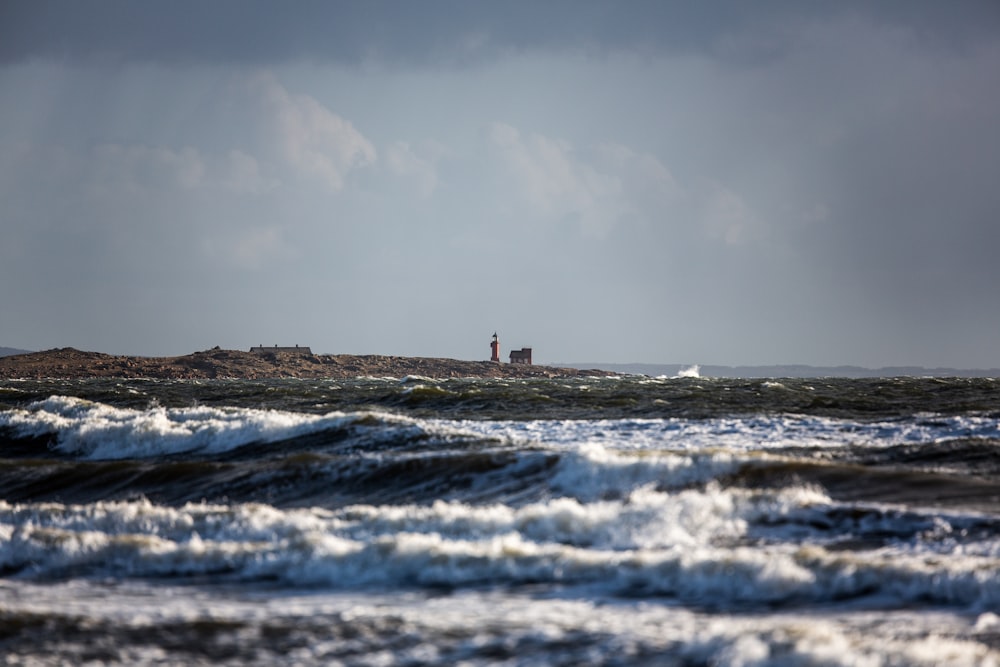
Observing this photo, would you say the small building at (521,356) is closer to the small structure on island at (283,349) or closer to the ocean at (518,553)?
the small structure on island at (283,349)

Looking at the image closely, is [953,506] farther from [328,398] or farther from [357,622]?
[328,398]

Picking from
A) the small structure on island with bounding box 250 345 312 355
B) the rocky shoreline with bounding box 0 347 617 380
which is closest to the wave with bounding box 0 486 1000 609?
the rocky shoreline with bounding box 0 347 617 380

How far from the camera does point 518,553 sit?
848 cm

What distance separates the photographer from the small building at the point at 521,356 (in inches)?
4083

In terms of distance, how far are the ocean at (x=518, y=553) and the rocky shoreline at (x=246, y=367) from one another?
6436cm

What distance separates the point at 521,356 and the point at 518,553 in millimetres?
95856

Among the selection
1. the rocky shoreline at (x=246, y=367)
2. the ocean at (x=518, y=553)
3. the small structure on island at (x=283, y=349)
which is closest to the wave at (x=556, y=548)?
the ocean at (x=518, y=553)

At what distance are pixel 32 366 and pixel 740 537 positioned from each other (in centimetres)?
8021

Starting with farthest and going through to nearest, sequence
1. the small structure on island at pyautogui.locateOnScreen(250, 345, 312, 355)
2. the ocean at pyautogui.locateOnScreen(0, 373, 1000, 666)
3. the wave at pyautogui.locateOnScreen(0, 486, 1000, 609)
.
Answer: the small structure on island at pyautogui.locateOnScreen(250, 345, 312, 355) < the wave at pyautogui.locateOnScreen(0, 486, 1000, 609) < the ocean at pyautogui.locateOnScreen(0, 373, 1000, 666)

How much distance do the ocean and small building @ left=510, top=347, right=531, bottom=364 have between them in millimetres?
86432

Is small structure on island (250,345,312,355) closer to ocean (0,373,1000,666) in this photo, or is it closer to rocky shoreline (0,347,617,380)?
rocky shoreline (0,347,617,380)

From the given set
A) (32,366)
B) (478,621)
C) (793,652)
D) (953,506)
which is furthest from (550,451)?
(32,366)

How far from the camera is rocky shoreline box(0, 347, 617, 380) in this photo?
A: 254 ft

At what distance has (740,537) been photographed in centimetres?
903
